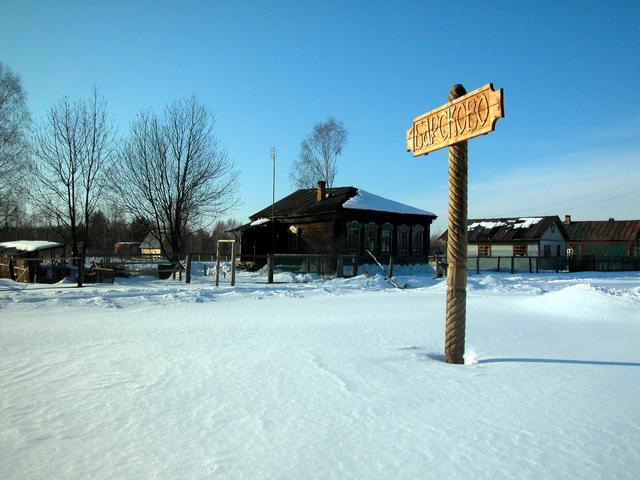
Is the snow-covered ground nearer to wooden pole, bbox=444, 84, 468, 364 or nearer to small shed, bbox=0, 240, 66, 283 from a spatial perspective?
wooden pole, bbox=444, 84, 468, 364

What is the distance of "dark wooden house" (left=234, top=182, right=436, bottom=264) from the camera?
2488 cm

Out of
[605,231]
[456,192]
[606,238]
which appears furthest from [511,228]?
[456,192]

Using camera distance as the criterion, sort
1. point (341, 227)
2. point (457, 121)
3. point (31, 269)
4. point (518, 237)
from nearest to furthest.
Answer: point (457, 121), point (31, 269), point (341, 227), point (518, 237)

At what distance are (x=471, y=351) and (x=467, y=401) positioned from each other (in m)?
1.89

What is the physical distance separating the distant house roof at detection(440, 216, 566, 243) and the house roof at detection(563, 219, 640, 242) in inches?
320

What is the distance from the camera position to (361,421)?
307 centimetres

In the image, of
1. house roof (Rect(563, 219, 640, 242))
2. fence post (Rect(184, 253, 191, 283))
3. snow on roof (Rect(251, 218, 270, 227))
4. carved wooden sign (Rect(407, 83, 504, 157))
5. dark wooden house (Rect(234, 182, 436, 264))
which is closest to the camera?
carved wooden sign (Rect(407, 83, 504, 157))

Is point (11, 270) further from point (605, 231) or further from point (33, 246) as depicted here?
point (605, 231)

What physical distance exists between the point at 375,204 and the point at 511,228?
17.9 meters

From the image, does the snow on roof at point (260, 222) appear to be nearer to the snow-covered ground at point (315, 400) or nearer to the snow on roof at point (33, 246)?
→ the snow on roof at point (33, 246)

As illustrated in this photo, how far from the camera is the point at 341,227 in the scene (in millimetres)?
24766

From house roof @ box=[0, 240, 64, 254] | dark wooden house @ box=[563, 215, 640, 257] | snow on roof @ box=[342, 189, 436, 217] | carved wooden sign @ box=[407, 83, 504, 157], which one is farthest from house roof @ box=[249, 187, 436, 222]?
dark wooden house @ box=[563, 215, 640, 257]

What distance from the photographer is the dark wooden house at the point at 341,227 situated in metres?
24.9

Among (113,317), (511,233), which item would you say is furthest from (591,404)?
(511,233)
